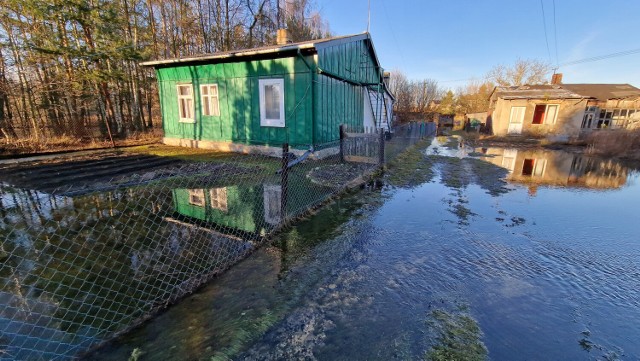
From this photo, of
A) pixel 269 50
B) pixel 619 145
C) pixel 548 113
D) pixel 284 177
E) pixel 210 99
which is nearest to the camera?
pixel 284 177

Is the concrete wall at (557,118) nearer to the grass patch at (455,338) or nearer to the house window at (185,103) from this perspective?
the house window at (185,103)

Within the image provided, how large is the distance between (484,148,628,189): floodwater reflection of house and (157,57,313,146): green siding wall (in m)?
7.26

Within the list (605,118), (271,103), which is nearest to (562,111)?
(605,118)

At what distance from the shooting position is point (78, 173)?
287 inches

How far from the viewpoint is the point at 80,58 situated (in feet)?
→ 40.3

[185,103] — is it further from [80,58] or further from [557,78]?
[557,78]

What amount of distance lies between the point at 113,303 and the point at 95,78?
13.9m

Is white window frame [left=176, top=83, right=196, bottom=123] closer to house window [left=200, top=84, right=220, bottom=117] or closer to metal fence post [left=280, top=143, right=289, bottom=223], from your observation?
house window [left=200, top=84, right=220, bottom=117]

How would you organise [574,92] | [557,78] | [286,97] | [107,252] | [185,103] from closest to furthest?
[107,252]
[286,97]
[185,103]
[574,92]
[557,78]

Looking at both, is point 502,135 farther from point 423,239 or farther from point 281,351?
point 281,351

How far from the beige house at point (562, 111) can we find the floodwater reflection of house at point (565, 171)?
7360mm

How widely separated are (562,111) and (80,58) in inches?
1151

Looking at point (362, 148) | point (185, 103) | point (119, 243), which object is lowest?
point (119, 243)

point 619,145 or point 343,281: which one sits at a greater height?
point 619,145
